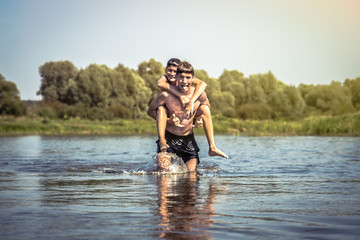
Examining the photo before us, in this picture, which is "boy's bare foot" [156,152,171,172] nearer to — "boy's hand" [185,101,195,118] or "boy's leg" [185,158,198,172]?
"boy's leg" [185,158,198,172]

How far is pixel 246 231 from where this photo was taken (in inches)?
Result: 169

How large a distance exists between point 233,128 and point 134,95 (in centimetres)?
3146

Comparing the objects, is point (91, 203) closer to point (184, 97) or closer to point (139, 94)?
point (184, 97)

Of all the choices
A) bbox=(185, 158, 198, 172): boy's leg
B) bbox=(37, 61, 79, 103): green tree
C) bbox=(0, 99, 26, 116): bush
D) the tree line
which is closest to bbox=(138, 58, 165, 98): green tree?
the tree line

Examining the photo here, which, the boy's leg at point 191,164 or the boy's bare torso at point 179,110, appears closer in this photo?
the boy's bare torso at point 179,110

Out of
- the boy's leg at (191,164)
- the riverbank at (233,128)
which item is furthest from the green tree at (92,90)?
the boy's leg at (191,164)

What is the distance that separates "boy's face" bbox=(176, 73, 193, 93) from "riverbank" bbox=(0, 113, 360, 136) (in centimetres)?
2078

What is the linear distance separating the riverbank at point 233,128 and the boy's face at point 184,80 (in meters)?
20.8

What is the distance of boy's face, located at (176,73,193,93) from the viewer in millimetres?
8562

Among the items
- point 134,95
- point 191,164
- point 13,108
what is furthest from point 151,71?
point 191,164

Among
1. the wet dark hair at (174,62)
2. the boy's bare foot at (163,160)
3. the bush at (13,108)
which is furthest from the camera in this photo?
the bush at (13,108)

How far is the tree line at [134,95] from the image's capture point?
56.9 m

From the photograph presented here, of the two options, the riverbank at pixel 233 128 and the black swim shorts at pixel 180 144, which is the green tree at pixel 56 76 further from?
the black swim shorts at pixel 180 144

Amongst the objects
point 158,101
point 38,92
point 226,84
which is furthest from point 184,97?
point 226,84
